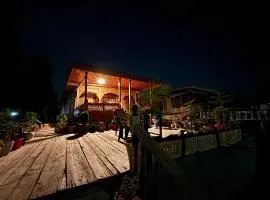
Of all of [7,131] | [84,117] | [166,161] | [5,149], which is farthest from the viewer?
[84,117]

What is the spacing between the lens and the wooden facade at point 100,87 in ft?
39.9

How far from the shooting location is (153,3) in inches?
580

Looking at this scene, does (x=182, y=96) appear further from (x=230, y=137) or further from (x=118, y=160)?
(x=118, y=160)

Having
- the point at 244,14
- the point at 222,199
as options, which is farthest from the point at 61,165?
the point at 244,14

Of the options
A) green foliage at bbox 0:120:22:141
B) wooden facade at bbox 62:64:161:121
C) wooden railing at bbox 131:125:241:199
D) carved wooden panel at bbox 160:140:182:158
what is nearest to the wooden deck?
wooden railing at bbox 131:125:241:199

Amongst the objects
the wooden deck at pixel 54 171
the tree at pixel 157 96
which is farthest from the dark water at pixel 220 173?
the tree at pixel 157 96

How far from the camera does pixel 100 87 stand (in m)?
17.9

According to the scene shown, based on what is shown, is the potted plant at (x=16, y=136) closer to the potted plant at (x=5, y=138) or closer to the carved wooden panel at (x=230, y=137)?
the potted plant at (x=5, y=138)

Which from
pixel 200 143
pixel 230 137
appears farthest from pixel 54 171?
pixel 230 137

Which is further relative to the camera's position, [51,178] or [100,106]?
[100,106]

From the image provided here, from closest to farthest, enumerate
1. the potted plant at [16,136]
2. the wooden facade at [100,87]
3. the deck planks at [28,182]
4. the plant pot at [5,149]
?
the deck planks at [28,182], the plant pot at [5,149], the potted plant at [16,136], the wooden facade at [100,87]

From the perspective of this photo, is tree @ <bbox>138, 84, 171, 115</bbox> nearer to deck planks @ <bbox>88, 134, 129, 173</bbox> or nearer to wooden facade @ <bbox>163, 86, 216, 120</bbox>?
deck planks @ <bbox>88, 134, 129, 173</bbox>

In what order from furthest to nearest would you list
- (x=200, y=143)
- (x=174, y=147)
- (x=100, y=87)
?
(x=100, y=87), (x=200, y=143), (x=174, y=147)

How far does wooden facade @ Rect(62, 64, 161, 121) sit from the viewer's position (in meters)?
12.2
